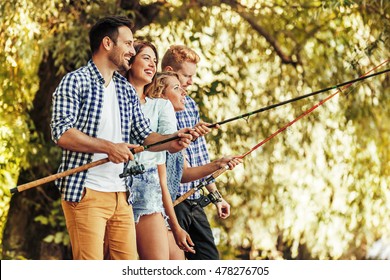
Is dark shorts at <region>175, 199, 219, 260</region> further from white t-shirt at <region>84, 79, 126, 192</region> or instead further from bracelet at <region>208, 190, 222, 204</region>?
white t-shirt at <region>84, 79, 126, 192</region>

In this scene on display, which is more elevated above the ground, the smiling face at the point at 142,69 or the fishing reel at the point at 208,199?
the smiling face at the point at 142,69

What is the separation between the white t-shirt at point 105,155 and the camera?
11.1ft

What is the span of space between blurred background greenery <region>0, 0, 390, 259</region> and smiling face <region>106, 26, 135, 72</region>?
3431 mm

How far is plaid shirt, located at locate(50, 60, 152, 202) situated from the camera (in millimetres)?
3340

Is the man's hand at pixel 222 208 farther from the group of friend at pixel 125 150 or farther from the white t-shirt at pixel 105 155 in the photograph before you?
the white t-shirt at pixel 105 155

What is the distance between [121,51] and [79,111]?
295 mm

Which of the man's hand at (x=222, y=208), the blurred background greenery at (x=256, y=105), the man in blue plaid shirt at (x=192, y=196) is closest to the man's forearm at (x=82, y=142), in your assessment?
the man in blue plaid shirt at (x=192, y=196)

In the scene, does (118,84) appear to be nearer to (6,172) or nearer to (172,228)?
(172,228)

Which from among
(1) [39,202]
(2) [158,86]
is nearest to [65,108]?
(2) [158,86]

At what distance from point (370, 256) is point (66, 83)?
6.41 m

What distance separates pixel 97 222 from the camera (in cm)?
334

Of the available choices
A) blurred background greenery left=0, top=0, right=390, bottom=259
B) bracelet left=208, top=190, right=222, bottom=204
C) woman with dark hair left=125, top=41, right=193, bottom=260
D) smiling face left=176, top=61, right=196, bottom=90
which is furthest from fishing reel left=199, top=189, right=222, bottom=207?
blurred background greenery left=0, top=0, right=390, bottom=259

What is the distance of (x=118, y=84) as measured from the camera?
3.57m

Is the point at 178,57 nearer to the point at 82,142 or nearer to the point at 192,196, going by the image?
the point at 192,196
